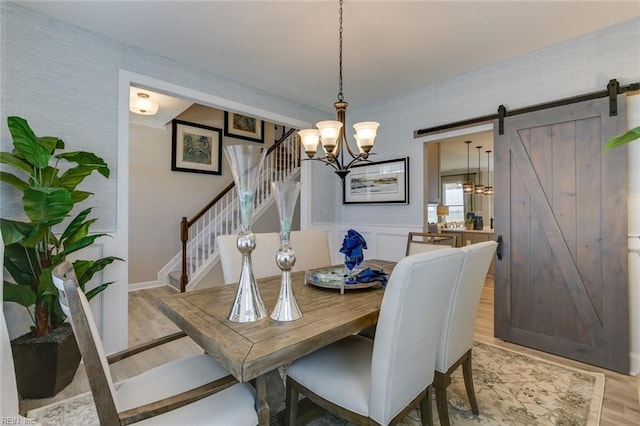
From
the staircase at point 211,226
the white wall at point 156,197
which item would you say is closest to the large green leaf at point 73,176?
the staircase at point 211,226

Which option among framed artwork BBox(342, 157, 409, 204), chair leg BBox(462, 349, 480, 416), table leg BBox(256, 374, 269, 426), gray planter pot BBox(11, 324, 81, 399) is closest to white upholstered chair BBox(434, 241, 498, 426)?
chair leg BBox(462, 349, 480, 416)

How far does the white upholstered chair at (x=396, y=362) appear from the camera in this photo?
3.40 feet

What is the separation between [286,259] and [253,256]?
883 mm

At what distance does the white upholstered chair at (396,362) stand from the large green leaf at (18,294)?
168 centimetres

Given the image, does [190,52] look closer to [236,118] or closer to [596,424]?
[236,118]

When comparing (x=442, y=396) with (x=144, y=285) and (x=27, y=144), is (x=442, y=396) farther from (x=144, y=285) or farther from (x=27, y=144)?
Answer: (x=144, y=285)

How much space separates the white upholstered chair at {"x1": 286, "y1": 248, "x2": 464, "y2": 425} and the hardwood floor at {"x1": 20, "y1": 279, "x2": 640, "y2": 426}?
4.07ft

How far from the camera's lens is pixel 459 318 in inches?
59.0

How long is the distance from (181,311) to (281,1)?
80.1 inches

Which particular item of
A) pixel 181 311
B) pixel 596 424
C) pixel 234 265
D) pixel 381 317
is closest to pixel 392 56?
pixel 234 265

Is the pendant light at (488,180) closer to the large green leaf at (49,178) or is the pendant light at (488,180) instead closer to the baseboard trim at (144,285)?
the baseboard trim at (144,285)

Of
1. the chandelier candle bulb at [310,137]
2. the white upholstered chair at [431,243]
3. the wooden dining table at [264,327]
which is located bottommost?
the wooden dining table at [264,327]

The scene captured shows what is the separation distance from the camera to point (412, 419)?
1.67m

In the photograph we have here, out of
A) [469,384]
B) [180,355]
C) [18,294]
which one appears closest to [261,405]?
[469,384]
